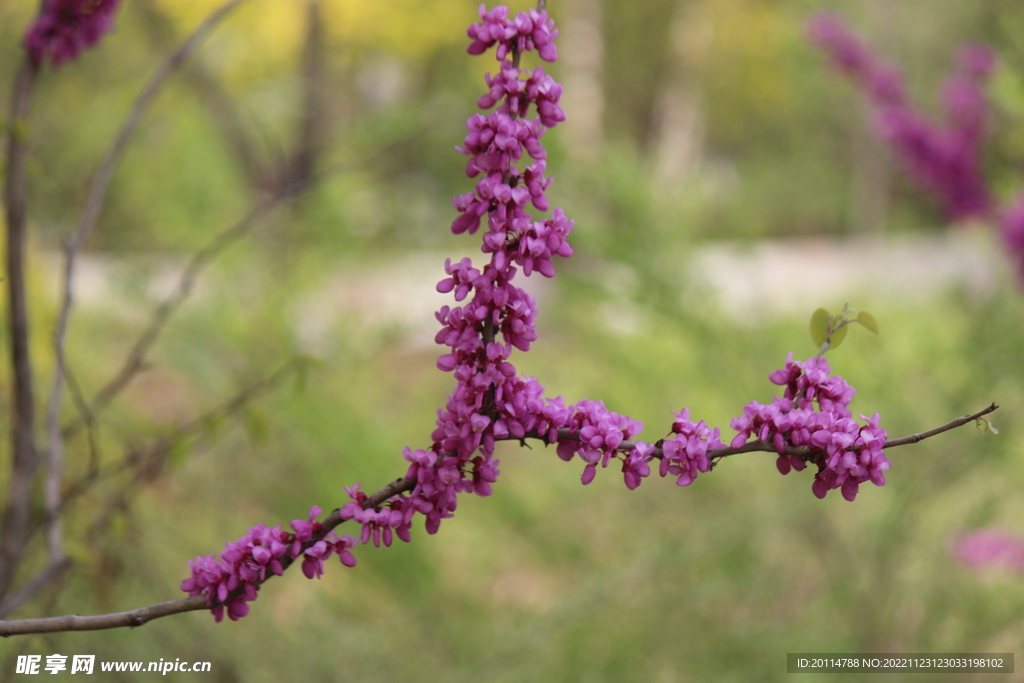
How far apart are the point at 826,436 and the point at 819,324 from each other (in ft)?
0.47

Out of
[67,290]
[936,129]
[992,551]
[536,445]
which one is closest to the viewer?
[67,290]

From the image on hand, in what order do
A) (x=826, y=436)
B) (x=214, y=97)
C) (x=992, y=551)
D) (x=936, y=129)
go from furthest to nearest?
(x=214, y=97), (x=936, y=129), (x=992, y=551), (x=826, y=436)

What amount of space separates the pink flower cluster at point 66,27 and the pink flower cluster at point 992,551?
1.91 m

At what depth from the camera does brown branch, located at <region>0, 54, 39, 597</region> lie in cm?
92

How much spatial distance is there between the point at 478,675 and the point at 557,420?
3.63ft

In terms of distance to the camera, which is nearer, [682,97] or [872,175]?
[872,175]

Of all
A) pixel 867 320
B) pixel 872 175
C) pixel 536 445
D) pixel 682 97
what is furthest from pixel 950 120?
pixel 682 97

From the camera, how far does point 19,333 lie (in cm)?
92

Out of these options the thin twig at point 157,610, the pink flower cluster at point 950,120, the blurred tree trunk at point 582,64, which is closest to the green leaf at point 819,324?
the thin twig at point 157,610

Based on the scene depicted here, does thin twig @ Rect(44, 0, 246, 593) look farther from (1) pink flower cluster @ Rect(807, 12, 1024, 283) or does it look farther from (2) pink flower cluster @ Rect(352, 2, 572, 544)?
(1) pink flower cluster @ Rect(807, 12, 1024, 283)

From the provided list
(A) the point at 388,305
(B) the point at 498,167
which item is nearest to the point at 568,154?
(B) the point at 498,167

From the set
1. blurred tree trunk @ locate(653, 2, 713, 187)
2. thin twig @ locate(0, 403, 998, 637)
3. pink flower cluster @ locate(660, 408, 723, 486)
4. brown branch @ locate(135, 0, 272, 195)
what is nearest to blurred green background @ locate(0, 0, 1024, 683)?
brown branch @ locate(135, 0, 272, 195)

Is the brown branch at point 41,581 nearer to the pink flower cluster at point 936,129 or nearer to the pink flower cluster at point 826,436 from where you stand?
the pink flower cluster at point 826,436

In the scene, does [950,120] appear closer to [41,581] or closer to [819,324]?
[819,324]
